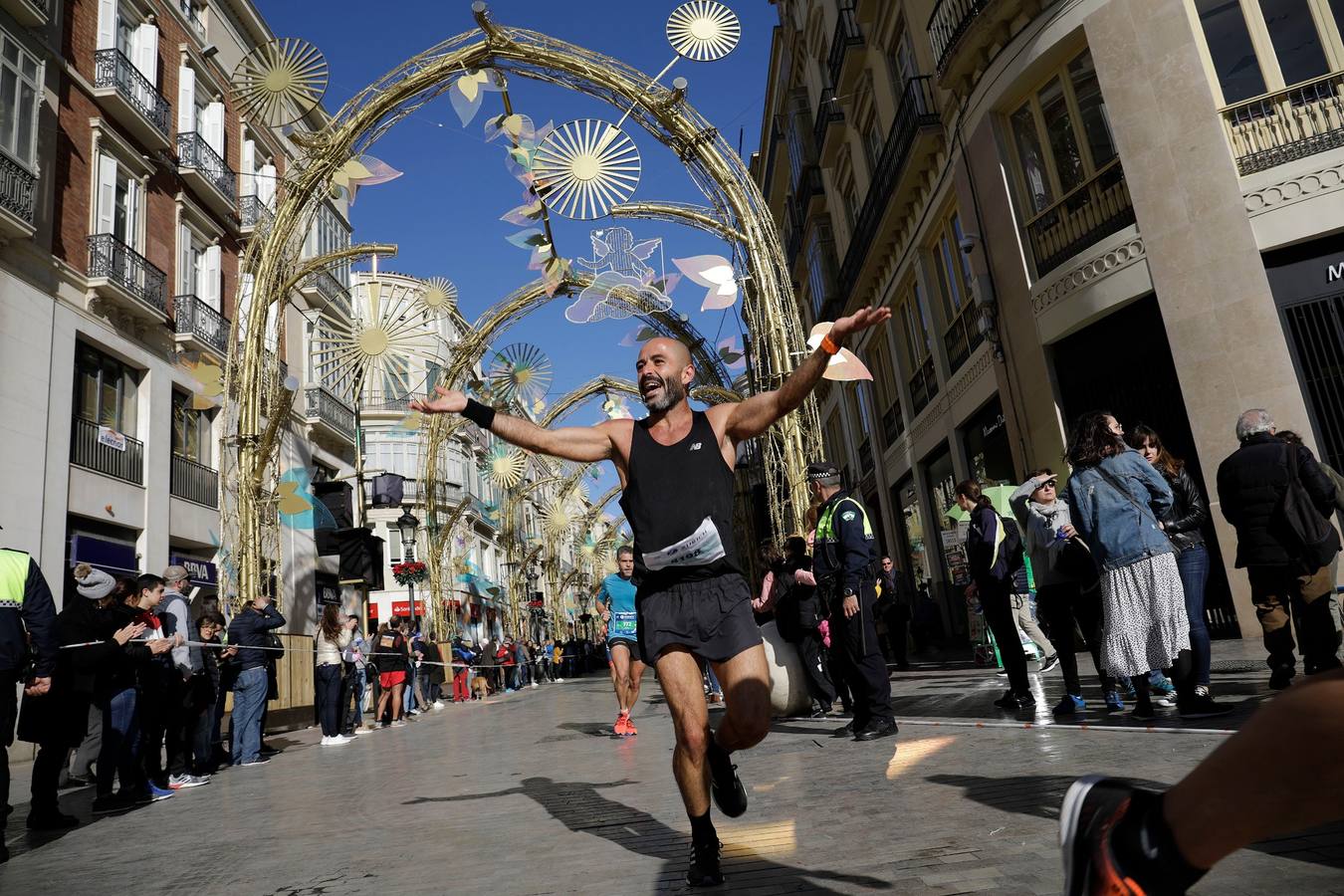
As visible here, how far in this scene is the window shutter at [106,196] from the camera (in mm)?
17056

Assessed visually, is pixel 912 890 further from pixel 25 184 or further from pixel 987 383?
pixel 25 184

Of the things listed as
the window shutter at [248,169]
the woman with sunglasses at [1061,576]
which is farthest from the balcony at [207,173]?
the woman with sunglasses at [1061,576]

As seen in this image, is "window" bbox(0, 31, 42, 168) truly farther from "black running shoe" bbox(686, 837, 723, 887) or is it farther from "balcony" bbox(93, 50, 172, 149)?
"black running shoe" bbox(686, 837, 723, 887)

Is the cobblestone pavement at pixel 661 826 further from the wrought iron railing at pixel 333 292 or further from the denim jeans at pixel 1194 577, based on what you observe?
the wrought iron railing at pixel 333 292

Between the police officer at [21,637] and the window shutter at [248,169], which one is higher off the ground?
the window shutter at [248,169]

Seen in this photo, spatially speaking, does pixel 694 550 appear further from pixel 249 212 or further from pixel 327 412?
pixel 327 412

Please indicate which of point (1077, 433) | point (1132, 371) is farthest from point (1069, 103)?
point (1077, 433)

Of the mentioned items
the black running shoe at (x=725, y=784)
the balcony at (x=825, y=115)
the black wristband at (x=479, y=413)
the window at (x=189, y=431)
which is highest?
the balcony at (x=825, y=115)

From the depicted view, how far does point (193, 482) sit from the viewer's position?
19484 mm

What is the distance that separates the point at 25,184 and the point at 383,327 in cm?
591

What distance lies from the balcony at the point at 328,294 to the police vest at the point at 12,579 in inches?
786

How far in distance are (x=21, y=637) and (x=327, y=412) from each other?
21.6m

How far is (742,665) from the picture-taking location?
325 centimetres

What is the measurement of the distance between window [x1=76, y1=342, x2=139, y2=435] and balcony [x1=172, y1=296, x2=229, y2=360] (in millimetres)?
1281
